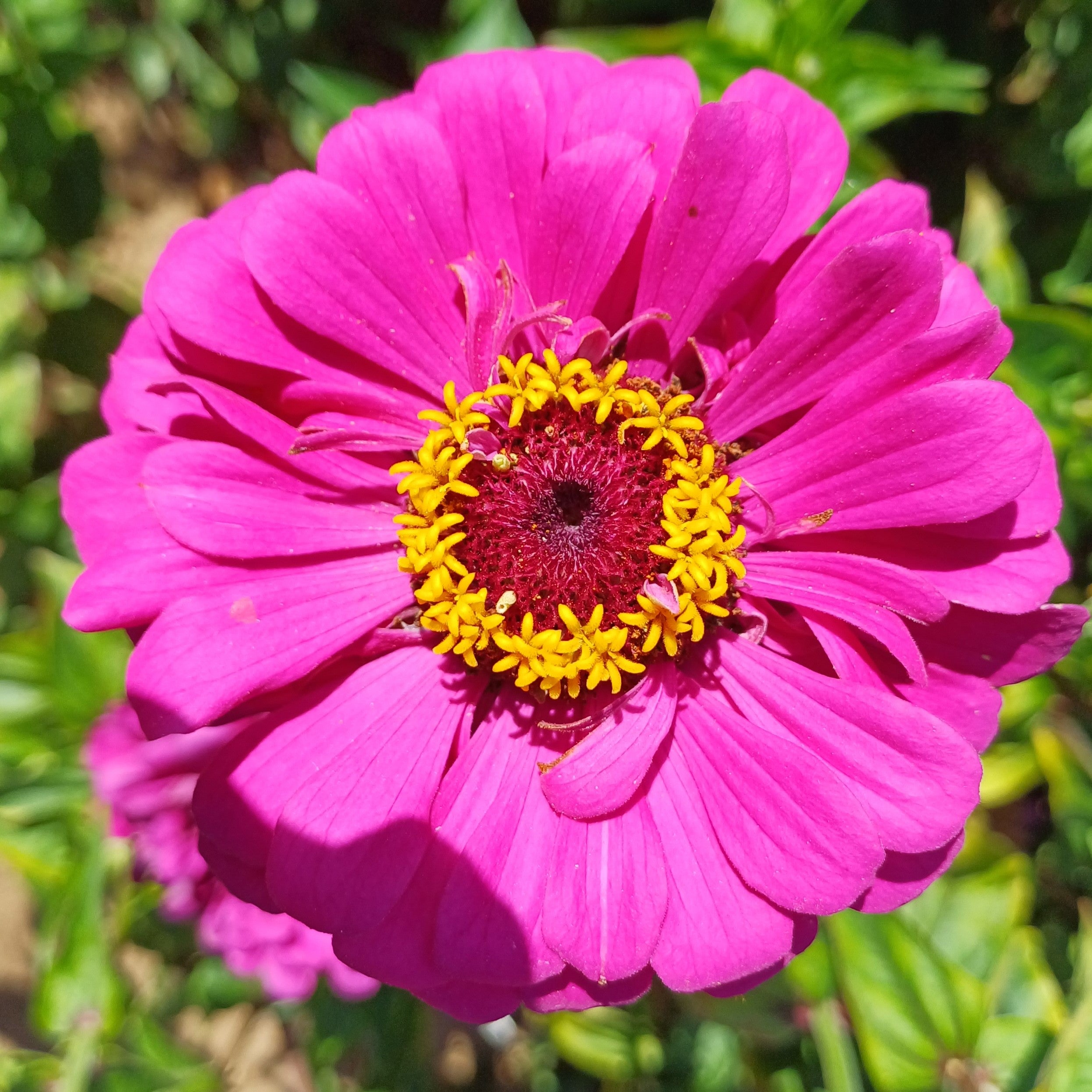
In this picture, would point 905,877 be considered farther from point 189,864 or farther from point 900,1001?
point 189,864

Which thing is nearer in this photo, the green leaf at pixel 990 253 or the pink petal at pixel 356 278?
the pink petal at pixel 356 278

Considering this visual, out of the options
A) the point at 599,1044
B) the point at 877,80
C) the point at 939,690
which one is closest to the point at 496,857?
the point at 939,690

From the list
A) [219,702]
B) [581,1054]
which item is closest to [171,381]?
[219,702]

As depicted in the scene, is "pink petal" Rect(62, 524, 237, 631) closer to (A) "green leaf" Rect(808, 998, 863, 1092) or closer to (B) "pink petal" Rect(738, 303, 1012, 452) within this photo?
(B) "pink petal" Rect(738, 303, 1012, 452)

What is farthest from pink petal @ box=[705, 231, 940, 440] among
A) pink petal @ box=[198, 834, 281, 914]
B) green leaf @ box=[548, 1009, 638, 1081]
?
green leaf @ box=[548, 1009, 638, 1081]

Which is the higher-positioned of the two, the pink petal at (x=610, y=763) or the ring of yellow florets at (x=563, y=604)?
the ring of yellow florets at (x=563, y=604)

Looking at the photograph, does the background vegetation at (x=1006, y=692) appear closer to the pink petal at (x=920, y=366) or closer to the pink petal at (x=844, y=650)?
the pink petal at (x=920, y=366)

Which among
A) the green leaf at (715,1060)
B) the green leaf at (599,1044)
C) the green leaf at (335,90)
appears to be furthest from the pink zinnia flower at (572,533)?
the green leaf at (715,1060)

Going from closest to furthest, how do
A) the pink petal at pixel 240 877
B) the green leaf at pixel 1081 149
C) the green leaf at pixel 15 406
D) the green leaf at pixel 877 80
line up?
the pink petal at pixel 240 877 → the green leaf at pixel 877 80 → the green leaf at pixel 1081 149 → the green leaf at pixel 15 406
